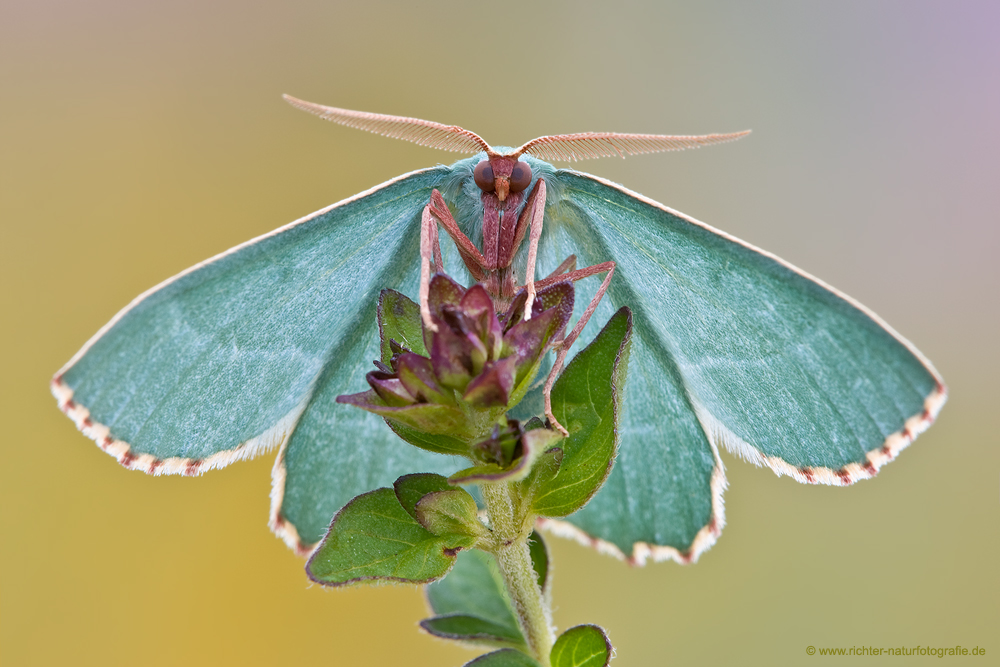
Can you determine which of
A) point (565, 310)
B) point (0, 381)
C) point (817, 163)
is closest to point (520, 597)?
point (565, 310)

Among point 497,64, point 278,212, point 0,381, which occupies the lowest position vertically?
point 0,381

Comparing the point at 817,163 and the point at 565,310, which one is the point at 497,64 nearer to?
the point at 817,163

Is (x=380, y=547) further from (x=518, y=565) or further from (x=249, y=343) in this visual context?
(x=249, y=343)

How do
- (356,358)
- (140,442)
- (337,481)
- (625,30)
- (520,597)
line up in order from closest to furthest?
(520,597), (140,442), (356,358), (337,481), (625,30)

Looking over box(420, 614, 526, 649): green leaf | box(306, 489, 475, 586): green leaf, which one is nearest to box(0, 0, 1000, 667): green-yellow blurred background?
box(420, 614, 526, 649): green leaf

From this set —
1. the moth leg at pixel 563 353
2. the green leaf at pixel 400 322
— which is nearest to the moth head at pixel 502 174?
the moth leg at pixel 563 353

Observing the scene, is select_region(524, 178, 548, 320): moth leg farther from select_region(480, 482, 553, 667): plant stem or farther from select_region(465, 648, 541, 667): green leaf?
select_region(465, 648, 541, 667): green leaf
